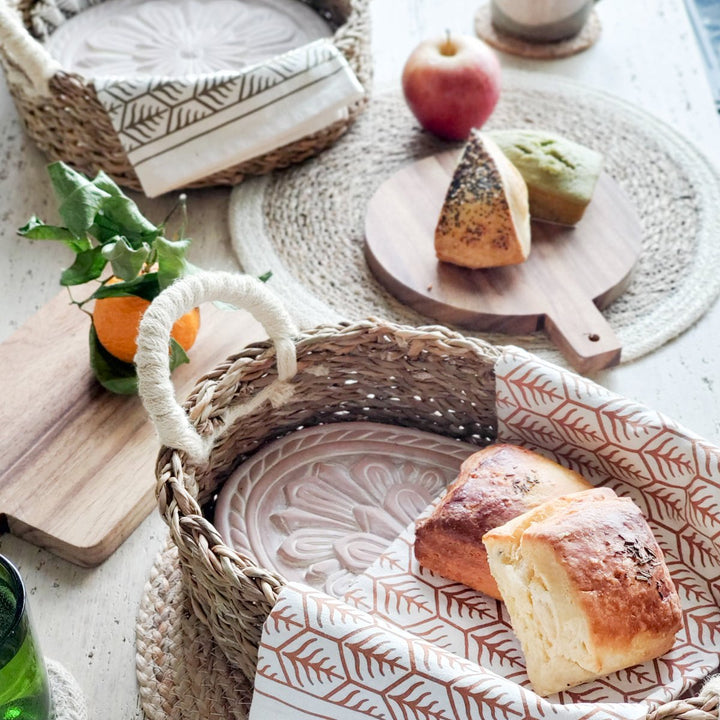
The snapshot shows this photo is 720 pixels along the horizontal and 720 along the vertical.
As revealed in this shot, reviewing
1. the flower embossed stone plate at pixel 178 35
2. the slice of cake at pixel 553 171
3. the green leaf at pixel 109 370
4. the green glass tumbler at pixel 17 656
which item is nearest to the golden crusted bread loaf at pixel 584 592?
the green glass tumbler at pixel 17 656

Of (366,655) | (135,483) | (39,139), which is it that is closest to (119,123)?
(39,139)

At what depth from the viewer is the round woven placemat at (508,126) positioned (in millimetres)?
1259

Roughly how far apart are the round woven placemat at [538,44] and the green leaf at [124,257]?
956mm

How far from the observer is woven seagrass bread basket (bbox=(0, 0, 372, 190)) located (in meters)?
1.29

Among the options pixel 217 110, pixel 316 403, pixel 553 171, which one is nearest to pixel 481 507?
pixel 316 403

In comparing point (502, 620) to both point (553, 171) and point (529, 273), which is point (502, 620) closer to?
point (529, 273)

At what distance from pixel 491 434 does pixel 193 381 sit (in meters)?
0.35

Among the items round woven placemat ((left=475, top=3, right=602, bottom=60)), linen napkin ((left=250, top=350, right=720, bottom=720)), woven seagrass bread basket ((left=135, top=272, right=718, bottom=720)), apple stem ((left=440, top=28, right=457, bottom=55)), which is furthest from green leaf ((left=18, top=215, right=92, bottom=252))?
round woven placemat ((left=475, top=3, right=602, bottom=60))

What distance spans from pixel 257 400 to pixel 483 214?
44cm

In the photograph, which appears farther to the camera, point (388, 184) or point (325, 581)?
point (388, 184)

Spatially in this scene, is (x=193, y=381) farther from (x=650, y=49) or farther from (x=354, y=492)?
(x=650, y=49)

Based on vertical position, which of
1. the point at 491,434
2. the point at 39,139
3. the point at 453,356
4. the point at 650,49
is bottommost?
the point at 650,49

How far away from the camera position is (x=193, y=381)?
3.69ft

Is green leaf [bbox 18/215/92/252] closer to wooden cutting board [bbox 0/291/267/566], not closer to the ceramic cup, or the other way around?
wooden cutting board [bbox 0/291/267/566]
